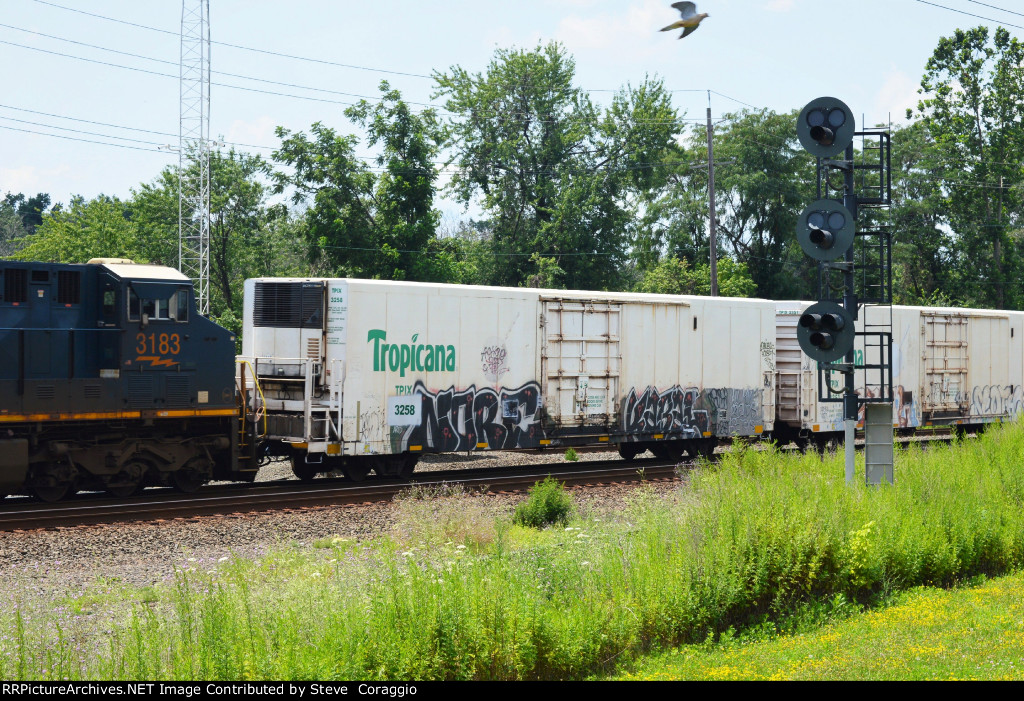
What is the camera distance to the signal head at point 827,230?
11.0m

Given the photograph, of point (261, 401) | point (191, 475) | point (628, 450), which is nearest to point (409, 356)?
point (261, 401)

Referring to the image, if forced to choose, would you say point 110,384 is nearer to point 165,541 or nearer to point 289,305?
point 289,305

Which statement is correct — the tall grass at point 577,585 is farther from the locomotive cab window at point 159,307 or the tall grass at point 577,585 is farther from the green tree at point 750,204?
the green tree at point 750,204

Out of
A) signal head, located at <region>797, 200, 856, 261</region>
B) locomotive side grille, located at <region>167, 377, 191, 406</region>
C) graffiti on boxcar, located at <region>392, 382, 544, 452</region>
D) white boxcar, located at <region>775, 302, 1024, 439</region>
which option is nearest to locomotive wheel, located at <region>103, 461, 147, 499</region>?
locomotive side grille, located at <region>167, 377, 191, 406</region>

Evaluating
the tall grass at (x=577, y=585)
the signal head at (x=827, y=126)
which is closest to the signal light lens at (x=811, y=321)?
the tall grass at (x=577, y=585)

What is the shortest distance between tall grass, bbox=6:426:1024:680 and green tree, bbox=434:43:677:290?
126ft

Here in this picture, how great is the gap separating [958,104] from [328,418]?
156 ft

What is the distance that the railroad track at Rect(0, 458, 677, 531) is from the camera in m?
13.9

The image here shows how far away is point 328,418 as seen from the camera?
55.0 ft

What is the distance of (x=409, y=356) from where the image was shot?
696 inches

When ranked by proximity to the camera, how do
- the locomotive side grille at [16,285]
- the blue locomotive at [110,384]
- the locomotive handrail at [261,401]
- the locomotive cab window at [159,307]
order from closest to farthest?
the blue locomotive at [110,384]
the locomotive side grille at [16,285]
the locomotive cab window at [159,307]
the locomotive handrail at [261,401]

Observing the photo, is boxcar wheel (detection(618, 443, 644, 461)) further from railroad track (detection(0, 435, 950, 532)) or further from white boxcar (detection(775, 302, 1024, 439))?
white boxcar (detection(775, 302, 1024, 439))

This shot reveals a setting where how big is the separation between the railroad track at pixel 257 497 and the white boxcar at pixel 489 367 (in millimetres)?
722
